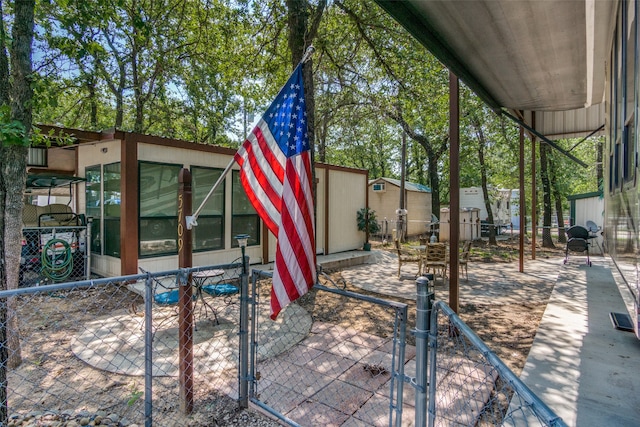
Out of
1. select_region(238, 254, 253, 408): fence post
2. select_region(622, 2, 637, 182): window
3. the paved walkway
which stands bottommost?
the paved walkway

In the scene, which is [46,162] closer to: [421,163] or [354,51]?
[354,51]

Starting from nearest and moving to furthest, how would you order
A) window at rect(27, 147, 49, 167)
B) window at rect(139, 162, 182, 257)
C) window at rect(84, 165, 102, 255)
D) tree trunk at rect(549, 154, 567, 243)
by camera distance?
1. window at rect(139, 162, 182, 257)
2. window at rect(84, 165, 102, 255)
3. window at rect(27, 147, 49, 167)
4. tree trunk at rect(549, 154, 567, 243)

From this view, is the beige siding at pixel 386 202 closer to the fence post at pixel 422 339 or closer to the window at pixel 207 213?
the window at pixel 207 213

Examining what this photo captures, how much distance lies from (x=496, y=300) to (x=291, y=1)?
20.9 feet

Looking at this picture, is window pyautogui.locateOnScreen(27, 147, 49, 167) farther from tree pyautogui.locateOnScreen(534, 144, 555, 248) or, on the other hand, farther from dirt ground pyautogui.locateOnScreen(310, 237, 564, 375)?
tree pyautogui.locateOnScreen(534, 144, 555, 248)

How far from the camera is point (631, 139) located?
1.77m

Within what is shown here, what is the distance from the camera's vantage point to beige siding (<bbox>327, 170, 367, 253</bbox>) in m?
10.8

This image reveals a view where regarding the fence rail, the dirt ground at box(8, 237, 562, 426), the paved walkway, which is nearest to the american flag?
the fence rail

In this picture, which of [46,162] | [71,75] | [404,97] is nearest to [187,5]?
[71,75]

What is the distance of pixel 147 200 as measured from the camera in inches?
265

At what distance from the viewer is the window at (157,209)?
6.66 meters

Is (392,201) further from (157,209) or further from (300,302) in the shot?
(157,209)

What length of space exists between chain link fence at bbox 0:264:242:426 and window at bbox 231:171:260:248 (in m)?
2.97

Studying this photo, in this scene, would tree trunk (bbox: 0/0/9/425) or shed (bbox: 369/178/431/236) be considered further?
shed (bbox: 369/178/431/236)
